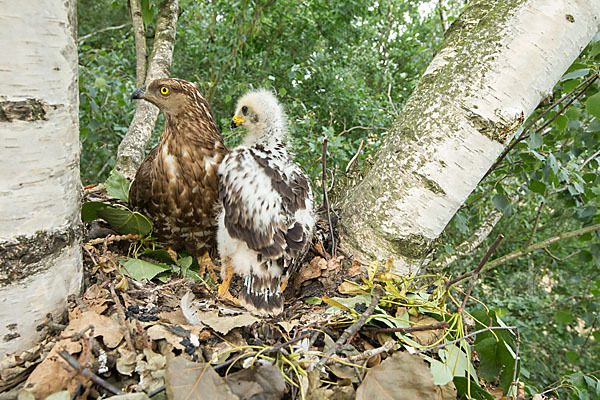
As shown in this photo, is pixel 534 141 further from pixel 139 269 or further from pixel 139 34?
pixel 139 34

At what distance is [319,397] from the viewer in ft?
3.48

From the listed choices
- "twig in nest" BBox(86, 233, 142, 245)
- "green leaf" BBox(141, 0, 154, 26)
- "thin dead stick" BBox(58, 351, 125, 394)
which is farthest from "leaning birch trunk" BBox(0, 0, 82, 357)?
"green leaf" BBox(141, 0, 154, 26)

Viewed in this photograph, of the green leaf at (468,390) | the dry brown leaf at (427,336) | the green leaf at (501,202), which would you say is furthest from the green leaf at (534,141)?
the green leaf at (468,390)

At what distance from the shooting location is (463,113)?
1.62 m

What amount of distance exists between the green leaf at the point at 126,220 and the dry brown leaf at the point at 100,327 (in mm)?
807

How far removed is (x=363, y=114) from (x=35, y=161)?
4852 millimetres

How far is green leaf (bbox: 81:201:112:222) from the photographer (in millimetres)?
1879

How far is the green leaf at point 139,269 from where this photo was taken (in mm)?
1739

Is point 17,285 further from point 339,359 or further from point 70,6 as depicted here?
point 339,359

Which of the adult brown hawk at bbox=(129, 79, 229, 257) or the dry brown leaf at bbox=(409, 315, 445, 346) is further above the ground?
the dry brown leaf at bbox=(409, 315, 445, 346)

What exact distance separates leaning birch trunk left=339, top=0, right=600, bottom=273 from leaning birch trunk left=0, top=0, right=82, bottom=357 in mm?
1176

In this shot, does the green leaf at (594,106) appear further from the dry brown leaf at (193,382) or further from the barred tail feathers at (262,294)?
the dry brown leaf at (193,382)

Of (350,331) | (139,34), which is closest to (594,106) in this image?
(350,331)

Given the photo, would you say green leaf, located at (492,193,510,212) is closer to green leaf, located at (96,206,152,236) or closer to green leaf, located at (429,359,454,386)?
green leaf, located at (429,359,454,386)
